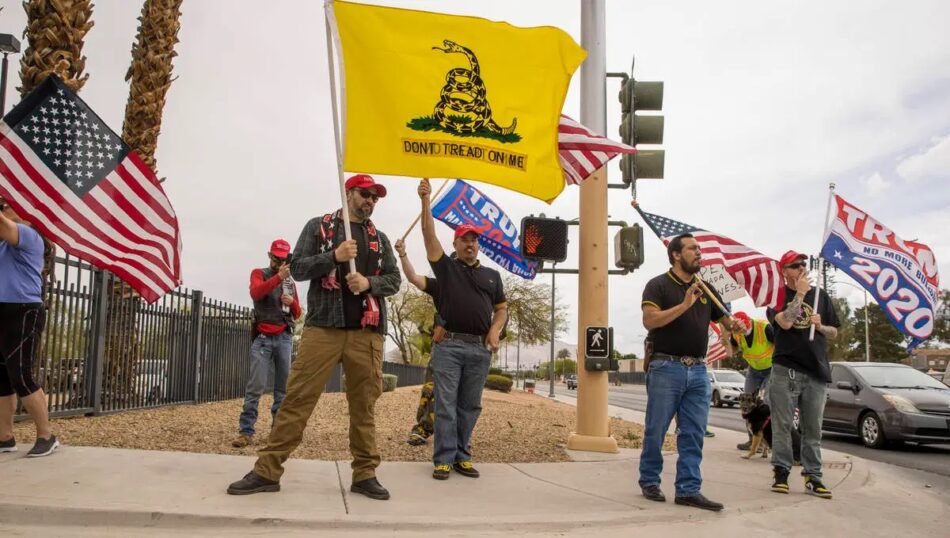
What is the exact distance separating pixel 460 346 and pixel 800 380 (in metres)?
2.97

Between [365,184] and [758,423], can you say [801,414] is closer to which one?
[758,423]

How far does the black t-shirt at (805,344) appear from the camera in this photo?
6195 millimetres

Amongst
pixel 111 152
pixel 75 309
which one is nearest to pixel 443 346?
pixel 111 152

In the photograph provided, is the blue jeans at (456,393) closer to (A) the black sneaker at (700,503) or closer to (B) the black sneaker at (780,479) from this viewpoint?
(A) the black sneaker at (700,503)

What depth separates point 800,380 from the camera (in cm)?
627

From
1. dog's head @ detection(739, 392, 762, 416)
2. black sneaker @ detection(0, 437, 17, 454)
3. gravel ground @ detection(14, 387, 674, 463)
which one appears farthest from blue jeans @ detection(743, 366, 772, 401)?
black sneaker @ detection(0, 437, 17, 454)

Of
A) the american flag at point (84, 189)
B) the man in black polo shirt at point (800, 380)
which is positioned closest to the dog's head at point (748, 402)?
the man in black polo shirt at point (800, 380)

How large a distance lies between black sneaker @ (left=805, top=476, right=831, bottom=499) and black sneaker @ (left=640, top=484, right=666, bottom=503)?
61.0 inches

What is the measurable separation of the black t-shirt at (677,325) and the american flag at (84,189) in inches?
151

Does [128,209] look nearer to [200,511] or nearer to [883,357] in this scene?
[200,511]

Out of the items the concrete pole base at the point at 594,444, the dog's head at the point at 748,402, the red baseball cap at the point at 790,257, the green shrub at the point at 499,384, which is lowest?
the green shrub at the point at 499,384

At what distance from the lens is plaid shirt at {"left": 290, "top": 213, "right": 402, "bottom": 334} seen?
15.8ft

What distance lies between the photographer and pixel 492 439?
8.36 metres

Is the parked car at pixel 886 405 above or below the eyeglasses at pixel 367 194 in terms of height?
below
